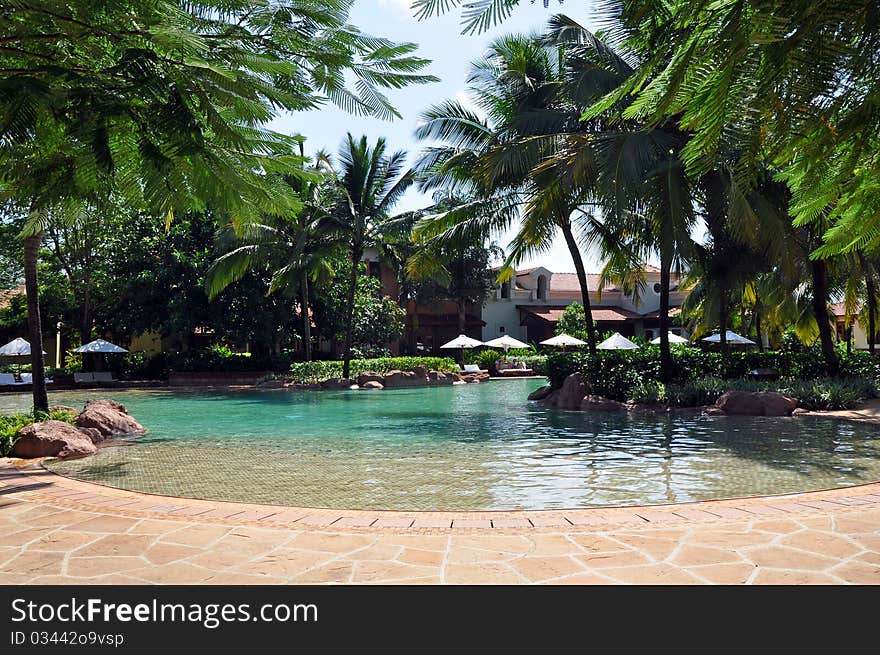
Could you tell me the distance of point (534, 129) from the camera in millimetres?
17531

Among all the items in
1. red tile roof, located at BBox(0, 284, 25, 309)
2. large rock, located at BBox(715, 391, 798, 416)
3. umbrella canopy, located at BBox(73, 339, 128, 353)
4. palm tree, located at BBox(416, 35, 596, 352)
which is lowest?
large rock, located at BBox(715, 391, 798, 416)

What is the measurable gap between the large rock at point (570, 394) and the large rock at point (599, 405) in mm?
226

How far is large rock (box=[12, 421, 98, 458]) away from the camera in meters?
10.4

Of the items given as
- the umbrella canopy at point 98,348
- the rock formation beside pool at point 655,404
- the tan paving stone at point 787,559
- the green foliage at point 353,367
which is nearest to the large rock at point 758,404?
the rock formation beside pool at point 655,404

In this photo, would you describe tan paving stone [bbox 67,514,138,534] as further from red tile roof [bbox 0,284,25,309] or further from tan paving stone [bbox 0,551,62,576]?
red tile roof [bbox 0,284,25,309]

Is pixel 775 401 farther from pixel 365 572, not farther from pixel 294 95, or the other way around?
pixel 294 95

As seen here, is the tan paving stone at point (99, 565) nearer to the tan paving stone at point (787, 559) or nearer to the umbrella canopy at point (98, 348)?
the tan paving stone at point (787, 559)

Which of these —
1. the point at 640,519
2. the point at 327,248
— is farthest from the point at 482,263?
the point at 640,519

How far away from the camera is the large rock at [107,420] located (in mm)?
13500

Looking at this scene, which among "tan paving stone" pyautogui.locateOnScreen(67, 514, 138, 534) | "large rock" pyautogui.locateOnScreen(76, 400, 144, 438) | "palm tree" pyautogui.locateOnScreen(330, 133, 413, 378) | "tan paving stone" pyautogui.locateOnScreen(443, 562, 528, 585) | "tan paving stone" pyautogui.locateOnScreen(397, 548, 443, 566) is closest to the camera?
"tan paving stone" pyautogui.locateOnScreen(443, 562, 528, 585)

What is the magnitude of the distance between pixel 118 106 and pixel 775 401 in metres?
15.6

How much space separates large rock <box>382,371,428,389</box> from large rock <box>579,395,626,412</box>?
12.8 meters

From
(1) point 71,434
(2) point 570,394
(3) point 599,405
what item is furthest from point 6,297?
(3) point 599,405

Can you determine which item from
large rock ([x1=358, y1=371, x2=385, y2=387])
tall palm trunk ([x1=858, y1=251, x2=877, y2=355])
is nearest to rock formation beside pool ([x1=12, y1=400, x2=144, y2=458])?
large rock ([x1=358, y1=371, x2=385, y2=387])
